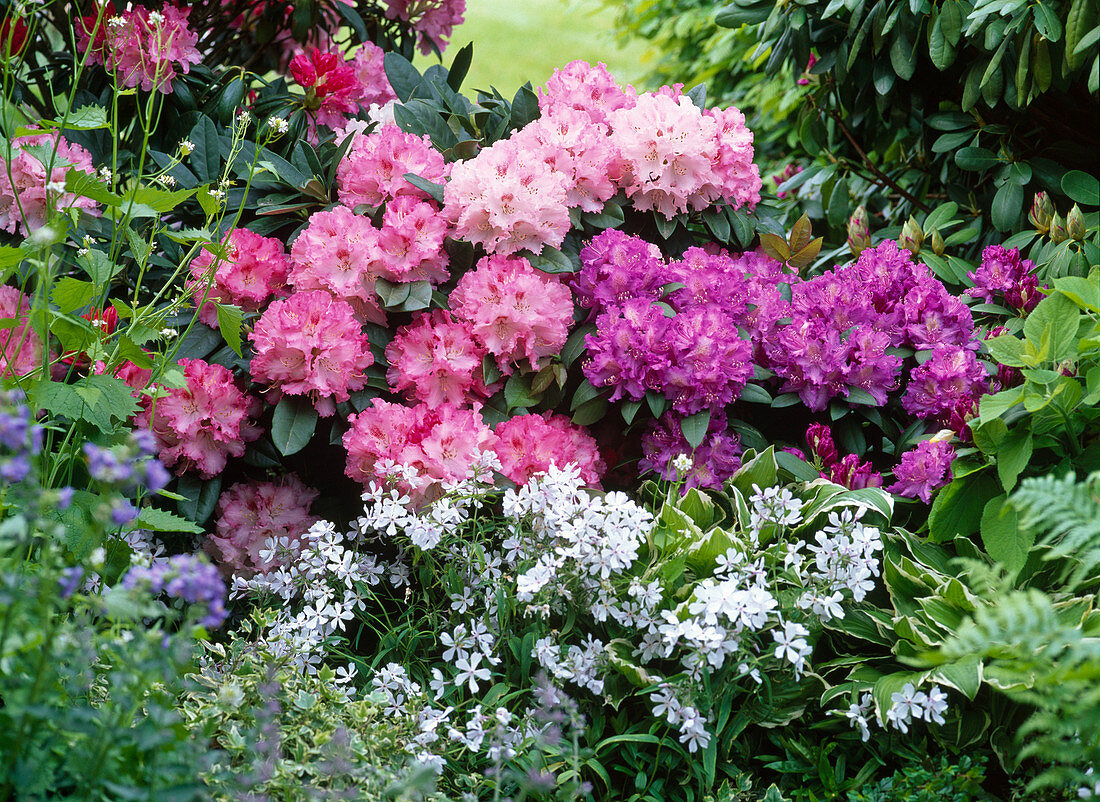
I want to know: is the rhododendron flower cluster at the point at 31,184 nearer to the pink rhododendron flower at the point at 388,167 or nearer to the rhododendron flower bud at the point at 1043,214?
the pink rhododendron flower at the point at 388,167

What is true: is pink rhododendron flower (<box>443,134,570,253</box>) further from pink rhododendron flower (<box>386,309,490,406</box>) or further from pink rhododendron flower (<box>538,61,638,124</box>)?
pink rhododendron flower (<box>538,61,638,124</box>)

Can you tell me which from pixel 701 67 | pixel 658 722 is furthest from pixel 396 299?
pixel 701 67

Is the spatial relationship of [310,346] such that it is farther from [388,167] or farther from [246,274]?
[388,167]

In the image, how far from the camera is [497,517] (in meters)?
1.96

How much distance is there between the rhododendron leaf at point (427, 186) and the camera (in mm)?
2029

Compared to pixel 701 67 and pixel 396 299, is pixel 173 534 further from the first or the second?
pixel 701 67

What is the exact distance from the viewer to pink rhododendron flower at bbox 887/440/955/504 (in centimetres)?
185

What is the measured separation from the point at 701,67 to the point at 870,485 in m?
3.32

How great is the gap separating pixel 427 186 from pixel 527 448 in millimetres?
604

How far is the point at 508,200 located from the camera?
1939 mm

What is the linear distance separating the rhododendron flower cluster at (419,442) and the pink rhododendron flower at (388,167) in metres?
0.49

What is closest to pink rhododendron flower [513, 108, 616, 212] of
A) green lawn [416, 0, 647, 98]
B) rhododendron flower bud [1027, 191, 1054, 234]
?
rhododendron flower bud [1027, 191, 1054, 234]

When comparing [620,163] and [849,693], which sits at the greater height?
[620,163]

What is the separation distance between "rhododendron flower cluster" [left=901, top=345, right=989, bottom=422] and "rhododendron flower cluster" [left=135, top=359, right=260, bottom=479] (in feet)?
4.51
